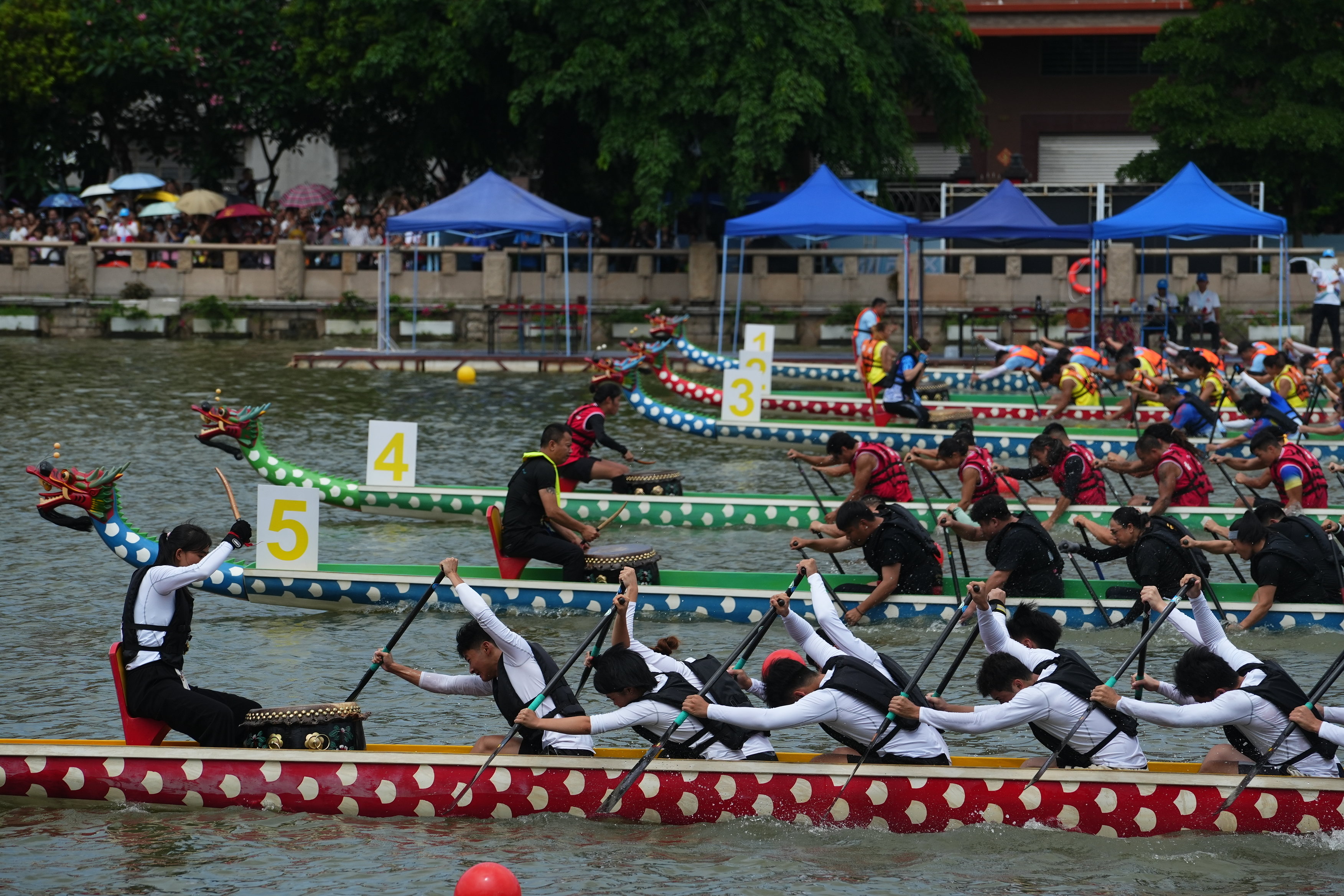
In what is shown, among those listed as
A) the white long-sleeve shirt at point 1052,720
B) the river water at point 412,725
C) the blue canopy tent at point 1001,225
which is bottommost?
the river water at point 412,725

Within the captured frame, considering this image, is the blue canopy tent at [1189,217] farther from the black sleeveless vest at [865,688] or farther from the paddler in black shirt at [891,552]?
the black sleeveless vest at [865,688]

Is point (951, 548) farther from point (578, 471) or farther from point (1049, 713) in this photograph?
point (578, 471)

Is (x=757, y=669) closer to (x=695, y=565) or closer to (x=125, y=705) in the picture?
(x=695, y=565)

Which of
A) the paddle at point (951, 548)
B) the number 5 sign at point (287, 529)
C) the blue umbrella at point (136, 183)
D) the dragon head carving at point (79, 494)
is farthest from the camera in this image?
the blue umbrella at point (136, 183)

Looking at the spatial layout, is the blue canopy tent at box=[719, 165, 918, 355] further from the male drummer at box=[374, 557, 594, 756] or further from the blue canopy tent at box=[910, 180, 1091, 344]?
the male drummer at box=[374, 557, 594, 756]

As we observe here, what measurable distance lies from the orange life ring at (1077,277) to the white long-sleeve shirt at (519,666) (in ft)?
81.5

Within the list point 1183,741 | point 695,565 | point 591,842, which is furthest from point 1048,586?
point 591,842

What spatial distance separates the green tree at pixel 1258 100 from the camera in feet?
111

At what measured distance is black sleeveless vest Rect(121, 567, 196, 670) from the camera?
9039 mm

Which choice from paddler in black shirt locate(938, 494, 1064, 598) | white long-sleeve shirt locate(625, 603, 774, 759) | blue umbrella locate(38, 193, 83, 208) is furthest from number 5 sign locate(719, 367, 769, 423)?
blue umbrella locate(38, 193, 83, 208)

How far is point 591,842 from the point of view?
8.59 metres

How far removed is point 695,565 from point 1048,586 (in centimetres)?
387

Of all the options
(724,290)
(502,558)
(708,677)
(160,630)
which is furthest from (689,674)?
(724,290)

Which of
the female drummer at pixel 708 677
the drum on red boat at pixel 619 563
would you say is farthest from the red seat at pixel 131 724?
the drum on red boat at pixel 619 563
